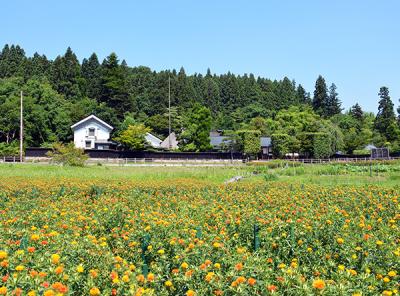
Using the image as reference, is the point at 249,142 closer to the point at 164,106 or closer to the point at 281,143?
the point at 281,143

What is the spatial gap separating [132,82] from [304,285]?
296 feet

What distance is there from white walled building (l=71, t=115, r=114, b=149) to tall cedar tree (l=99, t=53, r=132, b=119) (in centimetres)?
1113

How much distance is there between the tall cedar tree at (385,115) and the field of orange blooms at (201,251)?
74.0 metres

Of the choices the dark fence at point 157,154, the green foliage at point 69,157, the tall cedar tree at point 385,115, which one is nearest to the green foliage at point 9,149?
the dark fence at point 157,154

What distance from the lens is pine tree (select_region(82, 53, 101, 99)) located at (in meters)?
79.1

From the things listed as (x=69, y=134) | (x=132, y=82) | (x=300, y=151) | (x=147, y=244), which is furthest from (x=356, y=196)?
(x=132, y=82)

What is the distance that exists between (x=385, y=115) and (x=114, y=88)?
53.5 m

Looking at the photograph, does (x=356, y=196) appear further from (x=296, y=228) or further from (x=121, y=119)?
(x=121, y=119)

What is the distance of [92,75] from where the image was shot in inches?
3450

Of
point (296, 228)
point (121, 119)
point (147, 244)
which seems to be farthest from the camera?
point (121, 119)

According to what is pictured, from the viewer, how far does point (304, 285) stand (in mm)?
4434

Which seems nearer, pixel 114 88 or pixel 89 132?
pixel 89 132

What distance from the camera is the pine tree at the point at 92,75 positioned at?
7906 cm

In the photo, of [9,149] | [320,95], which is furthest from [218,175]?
[320,95]
